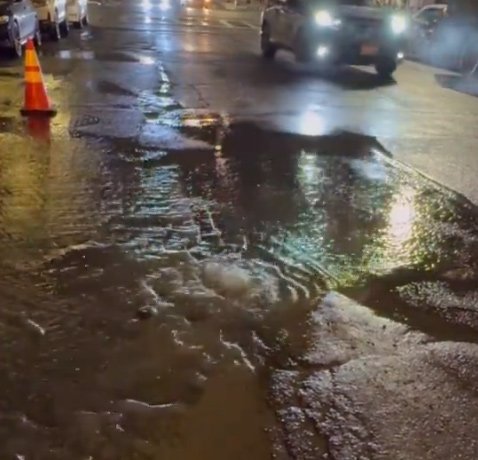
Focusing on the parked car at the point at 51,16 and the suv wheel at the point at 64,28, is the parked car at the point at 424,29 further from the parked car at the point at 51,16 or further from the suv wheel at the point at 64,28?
the suv wheel at the point at 64,28

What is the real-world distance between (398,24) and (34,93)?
9.10 m

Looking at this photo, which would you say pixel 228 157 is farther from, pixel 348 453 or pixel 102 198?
pixel 348 453

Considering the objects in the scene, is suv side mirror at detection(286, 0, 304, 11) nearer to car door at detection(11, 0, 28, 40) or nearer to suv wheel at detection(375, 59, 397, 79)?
suv wheel at detection(375, 59, 397, 79)

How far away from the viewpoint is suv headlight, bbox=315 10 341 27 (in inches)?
652

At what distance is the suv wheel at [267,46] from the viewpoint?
779 inches

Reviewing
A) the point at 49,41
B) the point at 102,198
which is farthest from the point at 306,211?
the point at 49,41

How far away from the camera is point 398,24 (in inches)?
664


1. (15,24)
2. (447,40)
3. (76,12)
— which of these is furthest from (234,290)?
(76,12)

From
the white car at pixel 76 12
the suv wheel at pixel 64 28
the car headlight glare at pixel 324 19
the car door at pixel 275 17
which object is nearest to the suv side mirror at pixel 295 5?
the car door at pixel 275 17

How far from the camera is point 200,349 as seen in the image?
4.28m

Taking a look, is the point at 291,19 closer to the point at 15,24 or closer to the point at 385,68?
the point at 385,68

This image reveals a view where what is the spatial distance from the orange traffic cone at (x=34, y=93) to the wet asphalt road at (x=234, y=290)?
33 cm

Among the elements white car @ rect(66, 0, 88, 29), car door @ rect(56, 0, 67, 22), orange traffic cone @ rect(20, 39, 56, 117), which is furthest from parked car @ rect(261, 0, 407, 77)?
white car @ rect(66, 0, 88, 29)

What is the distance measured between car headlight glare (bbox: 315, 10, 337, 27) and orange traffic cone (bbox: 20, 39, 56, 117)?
7618 millimetres
